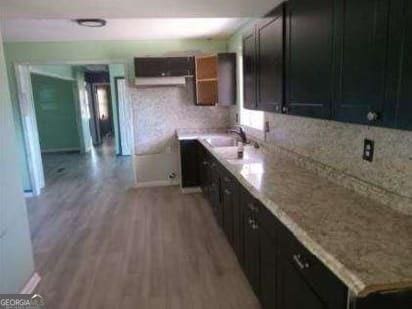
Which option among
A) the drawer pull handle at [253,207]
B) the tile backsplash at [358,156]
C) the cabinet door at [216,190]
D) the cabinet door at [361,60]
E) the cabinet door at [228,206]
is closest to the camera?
the cabinet door at [361,60]

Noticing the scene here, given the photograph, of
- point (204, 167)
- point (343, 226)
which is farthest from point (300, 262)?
point (204, 167)

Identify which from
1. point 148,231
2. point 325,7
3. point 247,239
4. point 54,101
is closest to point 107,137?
point 54,101

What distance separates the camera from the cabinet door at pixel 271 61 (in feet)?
6.97

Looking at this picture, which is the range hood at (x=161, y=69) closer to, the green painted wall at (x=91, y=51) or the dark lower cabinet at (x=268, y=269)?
the green painted wall at (x=91, y=51)

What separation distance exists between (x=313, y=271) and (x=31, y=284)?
7.69ft

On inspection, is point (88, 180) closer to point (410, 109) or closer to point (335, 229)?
point (335, 229)

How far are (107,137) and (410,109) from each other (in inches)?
481

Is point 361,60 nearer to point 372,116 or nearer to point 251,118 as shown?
point 372,116

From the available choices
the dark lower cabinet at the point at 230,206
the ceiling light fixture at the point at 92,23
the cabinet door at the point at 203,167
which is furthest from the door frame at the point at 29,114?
the dark lower cabinet at the point at 230,206

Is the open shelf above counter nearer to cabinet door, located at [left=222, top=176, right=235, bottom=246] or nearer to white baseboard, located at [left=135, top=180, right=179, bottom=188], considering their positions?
white baseboard, located at [left=135, top=180, right=179, bottom=188]

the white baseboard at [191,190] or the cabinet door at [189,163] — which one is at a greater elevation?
the cabinet door at [189,163]

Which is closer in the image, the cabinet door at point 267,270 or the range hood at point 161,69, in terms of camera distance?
the cabinet door at point 267,270

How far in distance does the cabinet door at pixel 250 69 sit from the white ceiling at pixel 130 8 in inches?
10.2

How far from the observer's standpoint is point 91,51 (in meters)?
4.89
